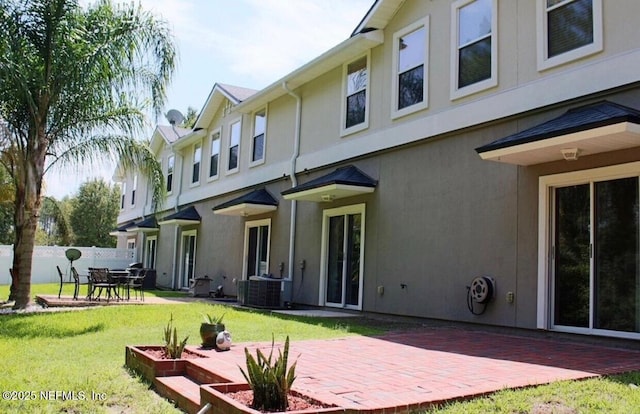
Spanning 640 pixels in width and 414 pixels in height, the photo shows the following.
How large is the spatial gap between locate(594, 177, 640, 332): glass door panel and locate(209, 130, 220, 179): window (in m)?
14.5

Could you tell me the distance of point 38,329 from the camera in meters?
9.36

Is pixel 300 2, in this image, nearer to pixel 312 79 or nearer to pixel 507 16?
pixel 312 79

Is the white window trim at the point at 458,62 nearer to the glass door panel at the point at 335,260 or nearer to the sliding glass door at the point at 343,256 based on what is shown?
the sliding glass door at the point at 343,256

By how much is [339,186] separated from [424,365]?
615 centimetres

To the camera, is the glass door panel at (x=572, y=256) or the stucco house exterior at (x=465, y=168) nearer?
the stucco house exterior at (x=465, y=168)

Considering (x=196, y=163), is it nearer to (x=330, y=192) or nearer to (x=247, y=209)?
(x=247, y=209)

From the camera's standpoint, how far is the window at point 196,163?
872 inches

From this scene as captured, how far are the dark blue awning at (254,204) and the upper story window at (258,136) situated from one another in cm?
124

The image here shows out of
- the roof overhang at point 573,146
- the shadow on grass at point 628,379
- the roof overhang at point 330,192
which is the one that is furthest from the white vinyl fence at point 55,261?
the shadow on grass at point 628,379

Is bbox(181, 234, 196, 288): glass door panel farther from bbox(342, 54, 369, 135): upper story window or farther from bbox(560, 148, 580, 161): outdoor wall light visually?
bbox(560, 148, 580, 161): outdoor wall light

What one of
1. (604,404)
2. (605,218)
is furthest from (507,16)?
(604,404)

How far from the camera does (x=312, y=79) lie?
14.8 m

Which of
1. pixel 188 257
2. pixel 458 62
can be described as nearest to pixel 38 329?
pixel 458 62

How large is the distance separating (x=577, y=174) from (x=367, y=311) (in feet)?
17.2
